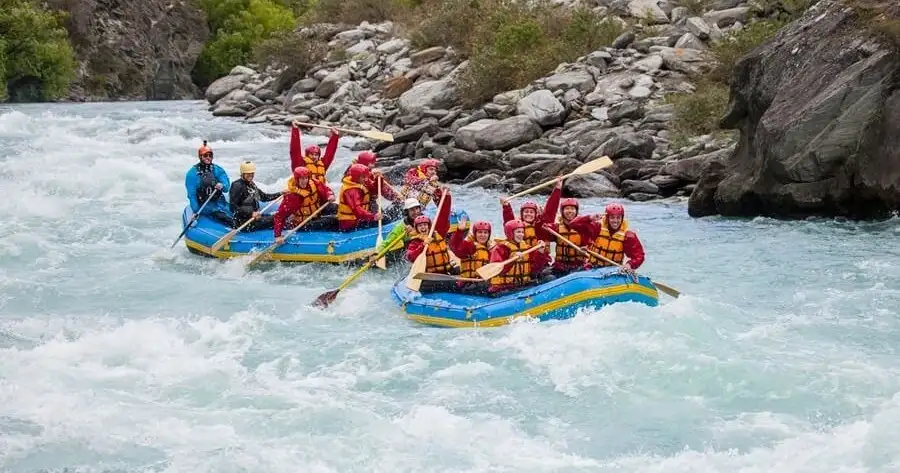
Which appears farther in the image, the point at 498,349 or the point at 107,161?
the point at 107,161

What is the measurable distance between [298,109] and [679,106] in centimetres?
1366

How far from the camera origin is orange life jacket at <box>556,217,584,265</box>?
9852 millimetres

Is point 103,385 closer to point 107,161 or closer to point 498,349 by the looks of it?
point 498,349

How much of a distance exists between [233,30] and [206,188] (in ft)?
144

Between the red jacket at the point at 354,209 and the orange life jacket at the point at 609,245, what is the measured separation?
137 inches

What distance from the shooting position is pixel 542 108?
66.0 feet

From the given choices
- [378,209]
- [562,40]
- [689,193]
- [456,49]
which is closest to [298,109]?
[456,49]

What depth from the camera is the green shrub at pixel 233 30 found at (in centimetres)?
5375

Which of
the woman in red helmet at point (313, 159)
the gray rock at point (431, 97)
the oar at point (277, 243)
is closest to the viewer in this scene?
the oar at point (277, 243)

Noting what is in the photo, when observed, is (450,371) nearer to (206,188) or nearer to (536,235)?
(536,235)

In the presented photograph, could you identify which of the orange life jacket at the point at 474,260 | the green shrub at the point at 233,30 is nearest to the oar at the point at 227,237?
the orange life jacket at the point at 474,260

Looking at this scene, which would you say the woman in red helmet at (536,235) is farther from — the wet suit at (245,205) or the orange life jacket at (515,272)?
the wet suit at (245,205)

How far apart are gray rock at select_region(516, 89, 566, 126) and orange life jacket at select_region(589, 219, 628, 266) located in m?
10.3

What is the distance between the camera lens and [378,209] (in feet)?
41.4
